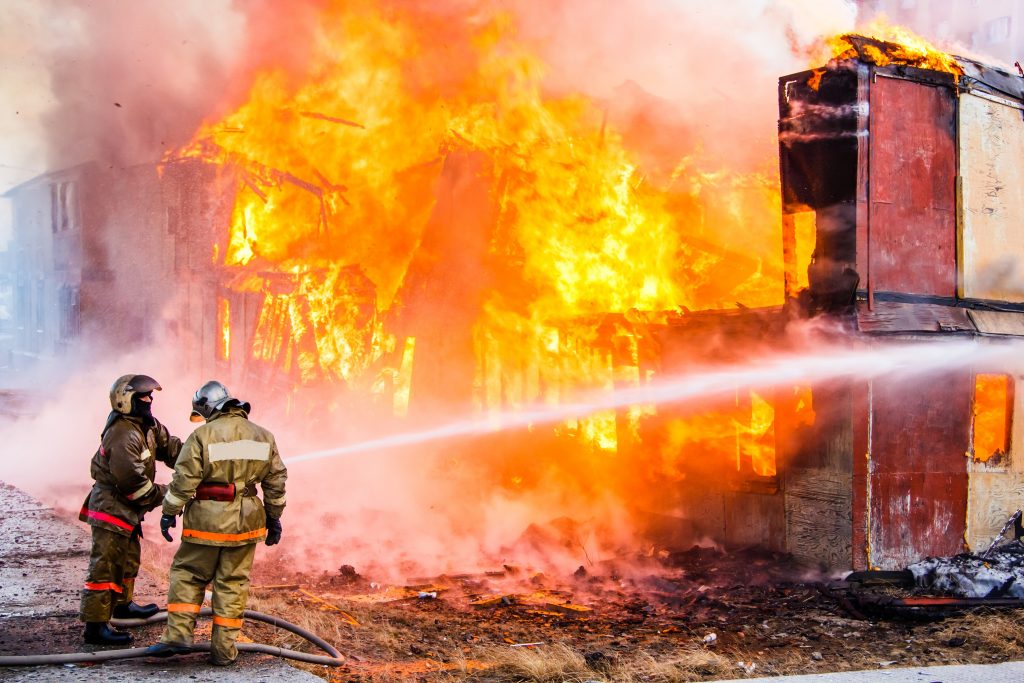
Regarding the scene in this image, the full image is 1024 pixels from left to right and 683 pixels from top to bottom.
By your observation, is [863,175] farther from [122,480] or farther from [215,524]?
[122,480]

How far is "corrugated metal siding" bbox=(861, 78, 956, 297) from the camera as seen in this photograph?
30.8 feet

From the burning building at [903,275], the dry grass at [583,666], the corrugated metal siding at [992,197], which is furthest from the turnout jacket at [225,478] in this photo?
the corrugated metal siding at [992,197]

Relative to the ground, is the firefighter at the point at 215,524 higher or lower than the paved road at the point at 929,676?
higher

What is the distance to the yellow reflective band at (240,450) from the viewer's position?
17.5ft

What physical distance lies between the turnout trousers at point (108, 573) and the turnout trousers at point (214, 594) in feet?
2.02

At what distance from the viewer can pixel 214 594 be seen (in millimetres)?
5312

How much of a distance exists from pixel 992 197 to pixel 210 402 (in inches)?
353

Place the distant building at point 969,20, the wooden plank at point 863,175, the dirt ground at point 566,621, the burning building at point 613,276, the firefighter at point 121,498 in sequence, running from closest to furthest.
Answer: the firefighter at point 121,498
the dirt ground at point 566,621
the wooden plank at point 863,175
the burning building at point 613,276
the distant building at point 969,20

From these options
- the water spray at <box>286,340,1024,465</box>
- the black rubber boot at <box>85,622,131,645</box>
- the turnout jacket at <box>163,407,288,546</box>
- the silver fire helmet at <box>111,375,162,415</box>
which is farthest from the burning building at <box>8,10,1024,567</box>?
the black rubber boot at <box>85,622,131,645</box>

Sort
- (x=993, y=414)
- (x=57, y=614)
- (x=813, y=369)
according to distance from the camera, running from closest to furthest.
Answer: (x=57, y=614), (x=813, y=369), (x=993, y=414)

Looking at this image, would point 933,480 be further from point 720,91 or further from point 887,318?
point 720,91

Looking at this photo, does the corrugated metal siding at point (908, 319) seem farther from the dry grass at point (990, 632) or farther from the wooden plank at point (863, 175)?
the dry grass at point (990, 632)

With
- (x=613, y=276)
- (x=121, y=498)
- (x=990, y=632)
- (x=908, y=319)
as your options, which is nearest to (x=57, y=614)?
(x=121, y=498)

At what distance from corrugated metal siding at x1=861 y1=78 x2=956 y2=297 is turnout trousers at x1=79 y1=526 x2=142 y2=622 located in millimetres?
7407
